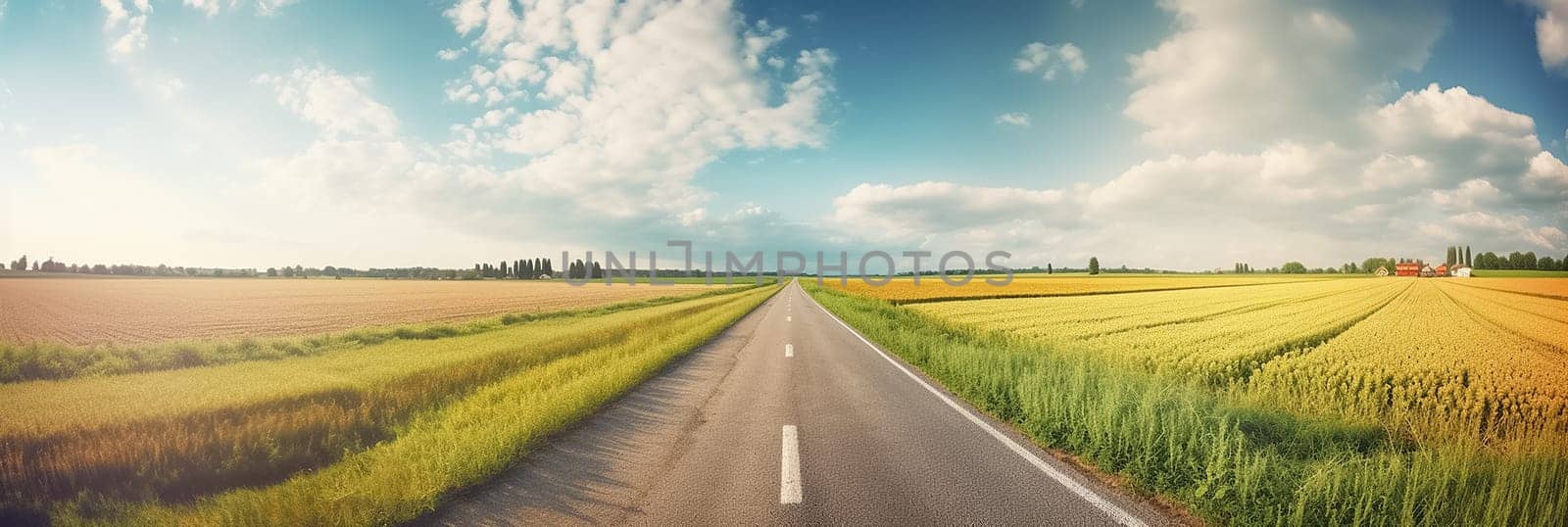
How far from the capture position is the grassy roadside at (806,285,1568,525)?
3.97 metres

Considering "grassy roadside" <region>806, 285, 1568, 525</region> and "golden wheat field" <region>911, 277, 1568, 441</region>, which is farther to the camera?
"golden wheat field" <region>911, 277, 1568, 441</region>

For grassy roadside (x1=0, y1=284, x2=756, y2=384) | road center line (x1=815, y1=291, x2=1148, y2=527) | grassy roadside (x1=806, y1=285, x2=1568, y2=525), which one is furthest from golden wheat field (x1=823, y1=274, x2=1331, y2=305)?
grassy roadside (x1=806, y1=285, x2=1568, y2=525)

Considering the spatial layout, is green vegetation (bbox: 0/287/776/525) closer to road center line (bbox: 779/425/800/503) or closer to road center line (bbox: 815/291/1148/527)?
road center line (bbox: 779/425/800/503)

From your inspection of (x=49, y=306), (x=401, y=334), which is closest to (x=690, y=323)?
(x=401, y=334)

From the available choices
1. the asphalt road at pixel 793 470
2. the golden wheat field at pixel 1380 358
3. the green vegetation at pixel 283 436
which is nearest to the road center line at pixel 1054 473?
the asphalt road at pixel 793 470

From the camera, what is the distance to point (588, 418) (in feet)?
25.9

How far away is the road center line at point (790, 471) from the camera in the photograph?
4743 mm

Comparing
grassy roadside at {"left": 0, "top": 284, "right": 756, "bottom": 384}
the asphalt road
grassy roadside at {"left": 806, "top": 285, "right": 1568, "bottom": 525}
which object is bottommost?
grassy roadside at {"left": 0, "top": 284, "right": 756, "bottom": 384}

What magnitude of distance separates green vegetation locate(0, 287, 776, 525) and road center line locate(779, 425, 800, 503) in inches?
115

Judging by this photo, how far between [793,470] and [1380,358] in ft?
45.5

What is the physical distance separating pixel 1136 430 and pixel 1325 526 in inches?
78.3

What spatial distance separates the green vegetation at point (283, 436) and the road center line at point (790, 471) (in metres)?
2.92

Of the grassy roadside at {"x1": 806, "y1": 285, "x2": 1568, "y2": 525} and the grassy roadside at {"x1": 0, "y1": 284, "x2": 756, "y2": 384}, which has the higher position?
the grassy roadside at {"x1": 806, "y1": 285, "x2": 1568, "y2": 525}

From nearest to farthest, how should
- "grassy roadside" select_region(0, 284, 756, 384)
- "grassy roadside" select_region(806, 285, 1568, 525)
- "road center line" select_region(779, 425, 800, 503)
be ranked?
"grassy roadside" select_region(806, 285, 1568, 525), "road center line" select_region(779, 425, 800, 503), "grassy roadside" select_region(0, 284, 756, 384)
